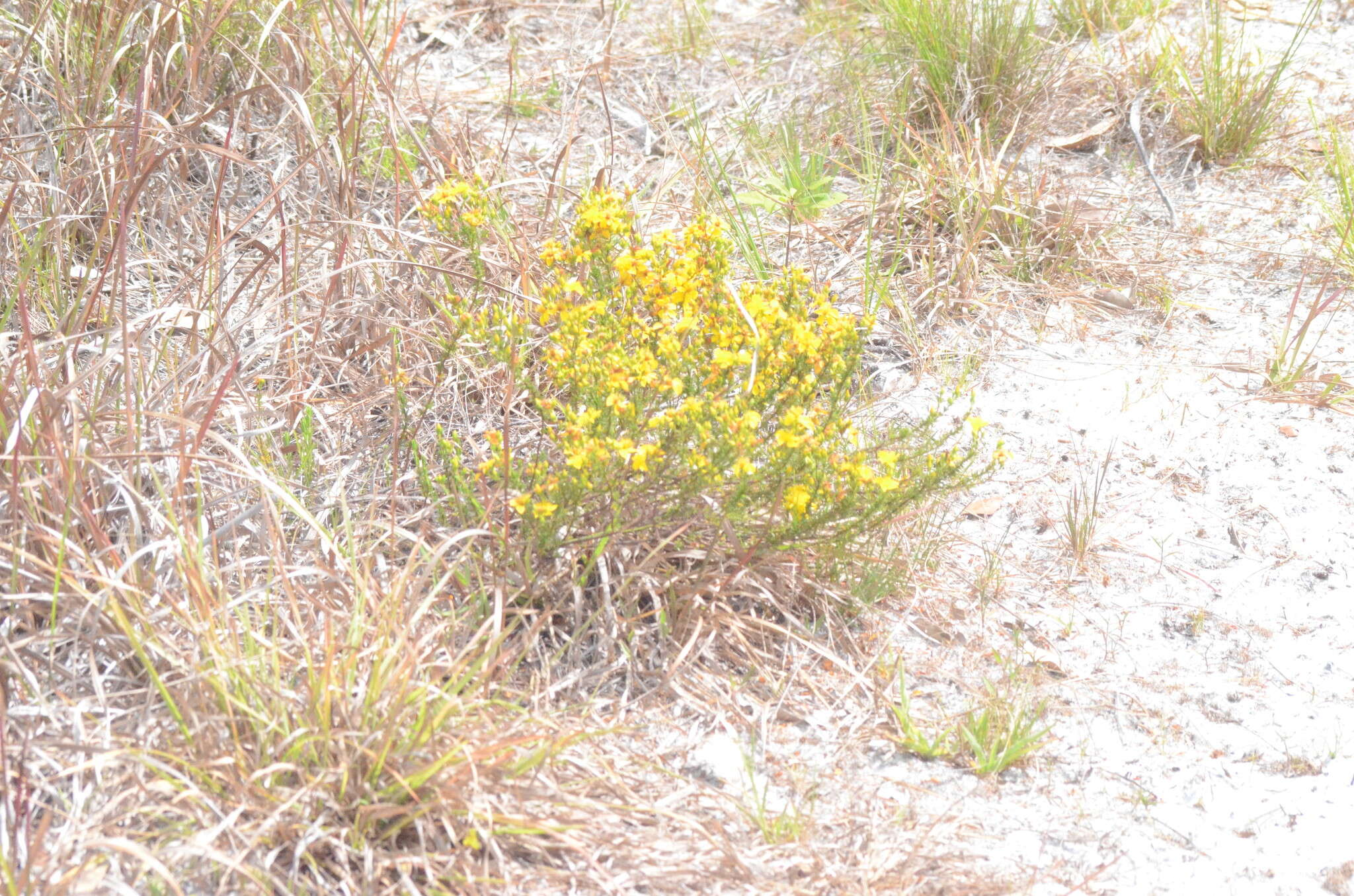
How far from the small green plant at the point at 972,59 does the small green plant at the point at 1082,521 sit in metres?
1.44

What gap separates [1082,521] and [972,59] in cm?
172

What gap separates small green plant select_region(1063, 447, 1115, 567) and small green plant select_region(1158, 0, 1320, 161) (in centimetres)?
162

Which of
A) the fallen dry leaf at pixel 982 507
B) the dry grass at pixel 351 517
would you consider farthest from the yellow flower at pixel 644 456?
the fallen dry leaf at pixel 982 507

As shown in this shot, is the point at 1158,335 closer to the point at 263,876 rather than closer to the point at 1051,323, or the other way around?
the point at 1051,323

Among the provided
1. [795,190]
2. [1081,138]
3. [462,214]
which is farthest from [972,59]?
[462,214]

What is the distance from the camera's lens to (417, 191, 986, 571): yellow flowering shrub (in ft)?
6.52

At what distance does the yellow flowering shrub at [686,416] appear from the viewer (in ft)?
6.52

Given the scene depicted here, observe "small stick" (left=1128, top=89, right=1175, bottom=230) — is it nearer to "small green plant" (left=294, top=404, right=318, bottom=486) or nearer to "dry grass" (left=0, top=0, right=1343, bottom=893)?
"dry grass" (left=0, top=0, right=1343, bottom=893)

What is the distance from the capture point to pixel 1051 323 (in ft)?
10.5

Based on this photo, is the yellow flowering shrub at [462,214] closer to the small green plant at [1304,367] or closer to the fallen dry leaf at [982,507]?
the fallen dry leaf at [982,507]

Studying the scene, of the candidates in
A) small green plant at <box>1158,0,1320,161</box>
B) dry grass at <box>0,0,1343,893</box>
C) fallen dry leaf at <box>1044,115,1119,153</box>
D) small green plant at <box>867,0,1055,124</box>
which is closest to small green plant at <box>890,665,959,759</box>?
dry grass at <box>0,0,1343,893</box>

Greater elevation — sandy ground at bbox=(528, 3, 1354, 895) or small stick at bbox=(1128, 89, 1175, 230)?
small stick at bbox=(1128, 89, 1175, 230)

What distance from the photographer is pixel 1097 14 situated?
4117mm

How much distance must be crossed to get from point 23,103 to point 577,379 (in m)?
1.84
